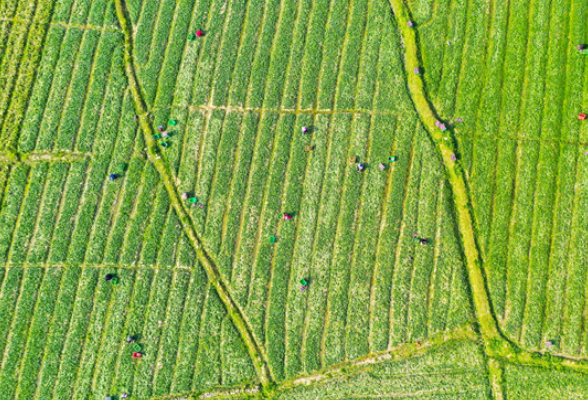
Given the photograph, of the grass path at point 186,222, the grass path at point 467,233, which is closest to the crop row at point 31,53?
the grass path at point 186,222

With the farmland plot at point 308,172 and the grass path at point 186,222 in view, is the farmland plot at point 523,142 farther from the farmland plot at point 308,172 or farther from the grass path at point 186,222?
the grass path at point 186,222

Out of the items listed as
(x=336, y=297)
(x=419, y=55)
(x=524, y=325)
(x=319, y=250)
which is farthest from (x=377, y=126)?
(x=524, y=325)

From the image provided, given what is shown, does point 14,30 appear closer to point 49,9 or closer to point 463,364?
point 49,9

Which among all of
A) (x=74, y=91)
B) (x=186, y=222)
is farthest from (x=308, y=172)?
(x=74, y=91)

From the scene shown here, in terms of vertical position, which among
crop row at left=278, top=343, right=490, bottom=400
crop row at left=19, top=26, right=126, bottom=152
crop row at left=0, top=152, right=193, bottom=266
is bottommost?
crop row at left=278, top=343, right=490, bottom=400

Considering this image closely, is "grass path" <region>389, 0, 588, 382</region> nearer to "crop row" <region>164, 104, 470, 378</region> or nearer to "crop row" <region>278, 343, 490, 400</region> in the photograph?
"crop row" <region>164, 104, 470, 378</region>

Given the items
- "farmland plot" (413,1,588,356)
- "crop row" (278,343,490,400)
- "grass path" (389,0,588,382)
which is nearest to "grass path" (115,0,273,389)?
"crop row" (278,343,490,400)
